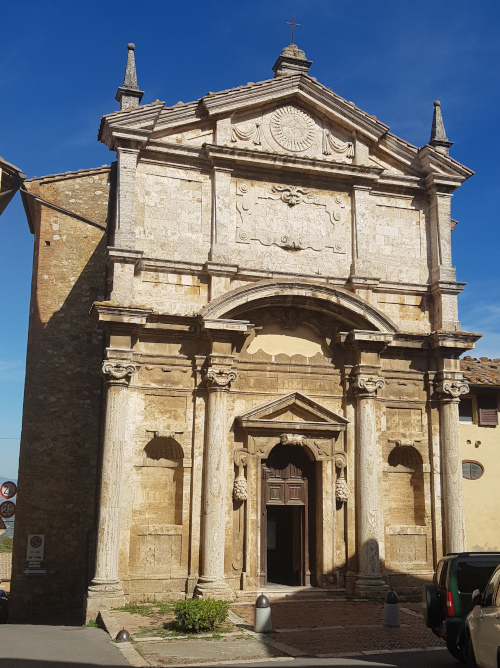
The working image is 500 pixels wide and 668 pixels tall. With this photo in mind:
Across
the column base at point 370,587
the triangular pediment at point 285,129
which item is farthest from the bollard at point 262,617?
the triangular pediment at point 285,129

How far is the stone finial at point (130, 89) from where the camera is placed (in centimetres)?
1730

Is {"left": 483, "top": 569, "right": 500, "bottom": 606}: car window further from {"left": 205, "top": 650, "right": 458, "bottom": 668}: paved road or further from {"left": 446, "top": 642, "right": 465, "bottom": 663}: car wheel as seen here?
{"left": 205, "top": 650, "right": 458, "bottom": 668}: paved road

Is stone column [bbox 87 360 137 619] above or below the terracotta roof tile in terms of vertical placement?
below

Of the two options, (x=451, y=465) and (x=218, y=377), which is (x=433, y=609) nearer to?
(x=451, y=465)

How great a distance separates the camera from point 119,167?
16406 millimetres

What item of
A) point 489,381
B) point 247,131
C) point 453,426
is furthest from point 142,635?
point 489,381

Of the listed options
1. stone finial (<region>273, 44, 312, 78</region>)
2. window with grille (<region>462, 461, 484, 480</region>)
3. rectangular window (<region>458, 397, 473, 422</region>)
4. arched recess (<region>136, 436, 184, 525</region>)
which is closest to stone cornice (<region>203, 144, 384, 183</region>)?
stone finial (<region>273, 44, 312, 78</region>)

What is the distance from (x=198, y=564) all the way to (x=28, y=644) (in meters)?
4.25

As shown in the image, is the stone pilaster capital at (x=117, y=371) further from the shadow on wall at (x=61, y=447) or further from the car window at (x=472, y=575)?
the car window at (x=472, y=575)

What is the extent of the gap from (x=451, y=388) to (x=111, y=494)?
8.15 m

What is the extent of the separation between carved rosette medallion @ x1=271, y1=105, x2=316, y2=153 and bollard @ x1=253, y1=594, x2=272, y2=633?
10409mm

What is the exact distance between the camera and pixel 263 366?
16828mm

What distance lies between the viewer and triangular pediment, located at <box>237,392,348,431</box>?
53.2 ft

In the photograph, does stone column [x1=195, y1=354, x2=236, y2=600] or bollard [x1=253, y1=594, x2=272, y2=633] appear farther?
stone column [x1=195, y1=354, x2=236, y2=600]
